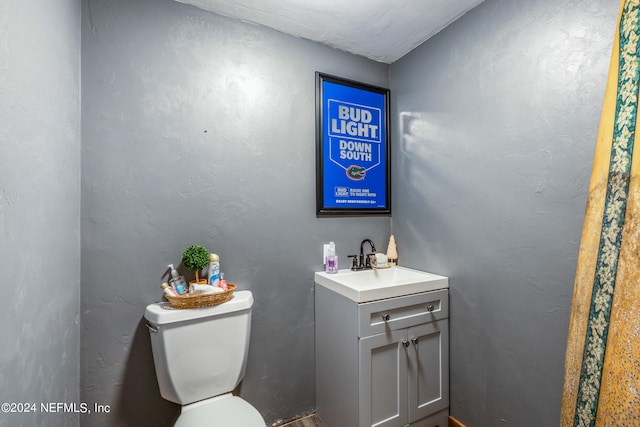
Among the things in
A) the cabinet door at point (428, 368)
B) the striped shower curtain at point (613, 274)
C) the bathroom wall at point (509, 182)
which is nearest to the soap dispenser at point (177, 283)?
the cabinet door at point (428, 368)

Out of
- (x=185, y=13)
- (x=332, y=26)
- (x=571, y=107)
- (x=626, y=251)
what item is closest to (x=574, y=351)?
(x=626, y=251)

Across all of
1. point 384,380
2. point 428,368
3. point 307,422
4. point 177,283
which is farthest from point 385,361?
point 177,283

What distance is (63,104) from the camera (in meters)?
1.05

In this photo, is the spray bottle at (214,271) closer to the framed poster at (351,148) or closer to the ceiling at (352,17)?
the framed poster at (351,148)

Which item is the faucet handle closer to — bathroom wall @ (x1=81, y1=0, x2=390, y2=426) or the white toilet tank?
bathroom wall @ (x1=81, y1=0, x2=390, y2=426)

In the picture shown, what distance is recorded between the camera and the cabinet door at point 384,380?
1.29 meters

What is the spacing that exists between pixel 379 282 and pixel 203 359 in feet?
3.50

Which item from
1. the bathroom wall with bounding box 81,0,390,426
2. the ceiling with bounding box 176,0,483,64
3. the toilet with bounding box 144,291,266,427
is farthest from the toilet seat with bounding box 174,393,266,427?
the ceiling with bounding box 176,0,483,64

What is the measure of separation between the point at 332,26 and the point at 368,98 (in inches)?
19.5

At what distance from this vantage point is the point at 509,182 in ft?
4.20

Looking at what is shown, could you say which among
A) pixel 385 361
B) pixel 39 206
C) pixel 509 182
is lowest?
pixel 385 361

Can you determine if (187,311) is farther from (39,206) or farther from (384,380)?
(384,380)

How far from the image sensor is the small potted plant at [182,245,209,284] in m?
1.29

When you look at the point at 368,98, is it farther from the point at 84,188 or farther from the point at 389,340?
the point at 84,188
